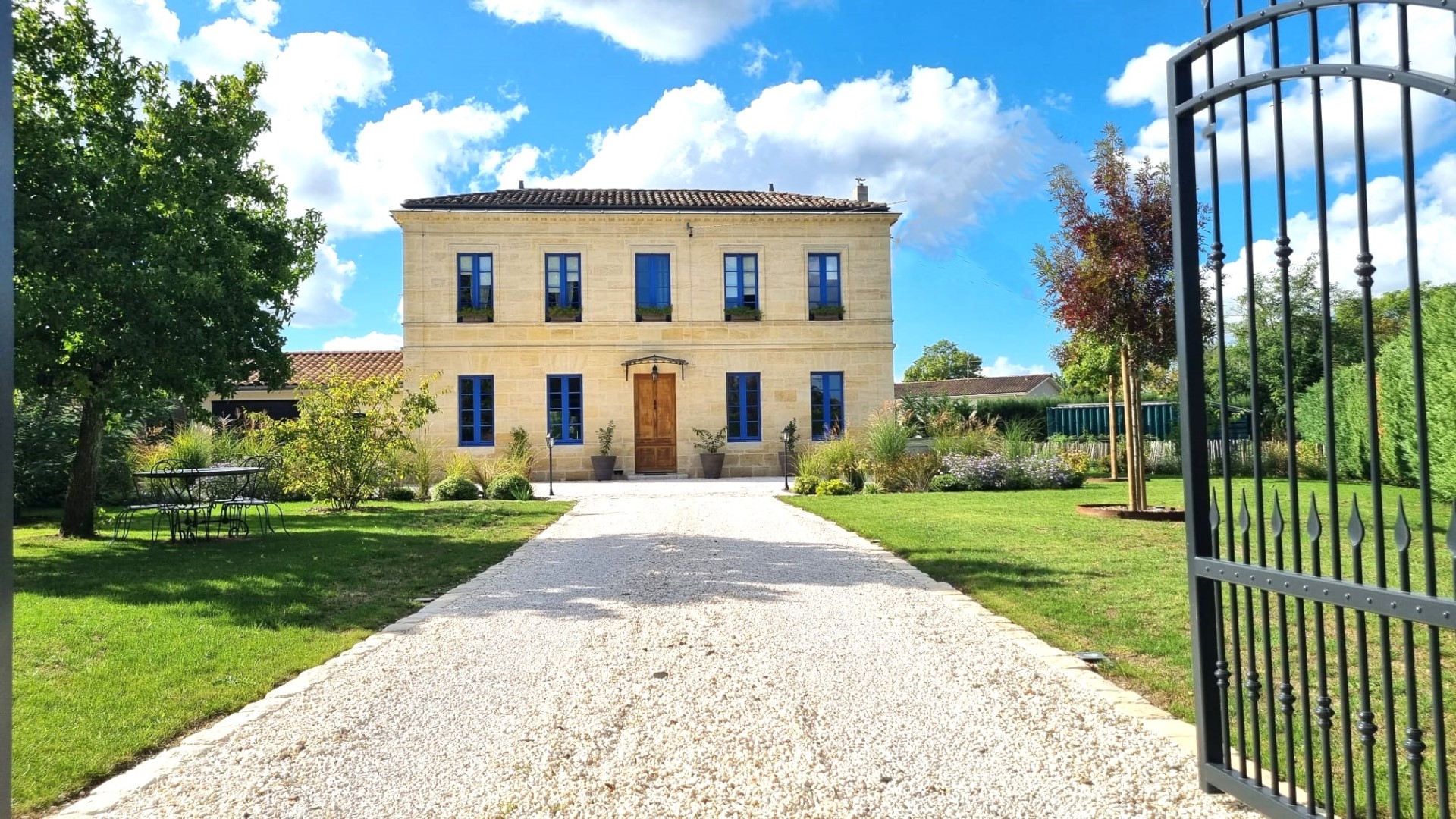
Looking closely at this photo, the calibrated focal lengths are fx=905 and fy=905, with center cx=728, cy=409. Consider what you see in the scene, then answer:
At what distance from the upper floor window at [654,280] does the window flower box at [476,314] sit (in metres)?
3.40

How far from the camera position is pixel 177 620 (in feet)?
17.8

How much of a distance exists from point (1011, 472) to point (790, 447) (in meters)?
6.13

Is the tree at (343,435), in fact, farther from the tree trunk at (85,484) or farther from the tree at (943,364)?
the tree at (943,364)

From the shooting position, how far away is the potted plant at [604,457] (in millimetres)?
19906

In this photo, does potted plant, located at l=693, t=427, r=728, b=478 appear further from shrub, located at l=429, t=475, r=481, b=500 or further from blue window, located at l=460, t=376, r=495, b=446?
shrub, located at l=429, t=475, r=481, b=500

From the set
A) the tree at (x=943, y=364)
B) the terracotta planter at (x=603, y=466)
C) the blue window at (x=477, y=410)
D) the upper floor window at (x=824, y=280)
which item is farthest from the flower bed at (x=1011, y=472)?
the tree at (x=943, y=364)

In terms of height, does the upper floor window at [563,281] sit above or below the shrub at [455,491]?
above

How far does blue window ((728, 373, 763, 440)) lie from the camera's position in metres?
21.1

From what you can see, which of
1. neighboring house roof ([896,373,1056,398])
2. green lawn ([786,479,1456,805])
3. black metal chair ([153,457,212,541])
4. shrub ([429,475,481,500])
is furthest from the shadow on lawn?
neighboring house roof ([896,373,1056,398])

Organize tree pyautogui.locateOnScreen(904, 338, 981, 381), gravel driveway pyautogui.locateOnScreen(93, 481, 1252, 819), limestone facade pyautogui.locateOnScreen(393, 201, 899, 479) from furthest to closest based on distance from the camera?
tree pyautogui.locateOnScreen(904, 338, 981, 381) → limestone facade pyautogui.locateOnScreen(393, 201, 899, 479) → gravel driveway pyautogui.locateOnScreen(93, 481, 1252, 819)

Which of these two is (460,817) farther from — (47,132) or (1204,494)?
(47,132)

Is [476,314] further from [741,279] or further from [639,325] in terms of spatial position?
[741,279]

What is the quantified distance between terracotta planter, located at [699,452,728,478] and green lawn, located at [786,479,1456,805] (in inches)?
299

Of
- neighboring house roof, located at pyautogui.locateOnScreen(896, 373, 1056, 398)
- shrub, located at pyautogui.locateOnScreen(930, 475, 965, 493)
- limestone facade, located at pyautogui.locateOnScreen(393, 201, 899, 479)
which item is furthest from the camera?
neighboring house roof, located at pyautogui.locateOnScreen(896, 373, 1056, 398)
